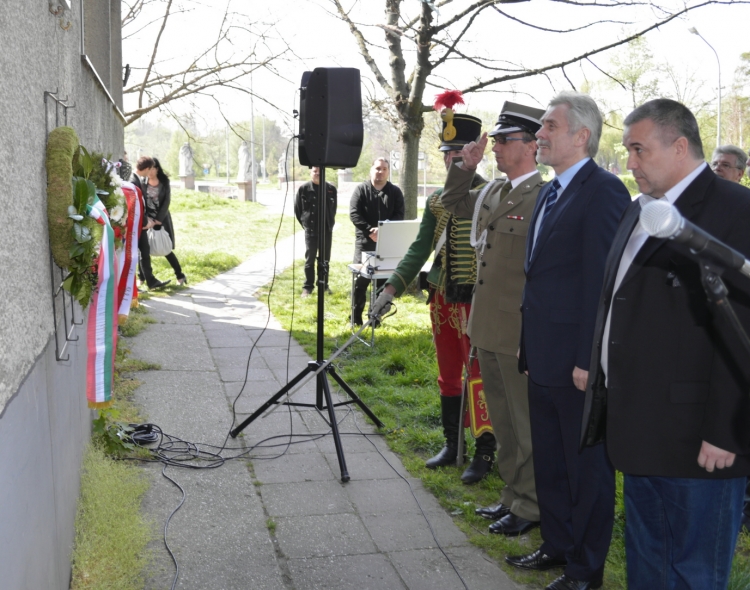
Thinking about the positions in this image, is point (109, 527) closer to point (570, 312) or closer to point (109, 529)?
point (109, 529)

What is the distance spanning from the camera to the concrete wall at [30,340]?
211cm

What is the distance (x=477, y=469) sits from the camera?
4738 mm

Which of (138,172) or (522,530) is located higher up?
(138,172)

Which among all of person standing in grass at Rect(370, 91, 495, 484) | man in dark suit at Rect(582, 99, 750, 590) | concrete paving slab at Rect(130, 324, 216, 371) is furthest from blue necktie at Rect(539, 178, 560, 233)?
concrete paving slab at Rect(130, 324, 216, 371)

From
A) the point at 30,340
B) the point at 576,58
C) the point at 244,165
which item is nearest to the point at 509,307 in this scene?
the point at 30,340

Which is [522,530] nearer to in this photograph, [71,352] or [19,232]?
[71,352]

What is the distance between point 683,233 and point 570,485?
8.25 ft

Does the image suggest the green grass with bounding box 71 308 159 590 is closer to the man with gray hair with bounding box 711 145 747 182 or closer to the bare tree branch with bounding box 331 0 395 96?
the man with gray hair with bounding box 711 145 747 182

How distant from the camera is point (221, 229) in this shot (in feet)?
69.3

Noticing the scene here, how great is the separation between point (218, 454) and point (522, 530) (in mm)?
2033

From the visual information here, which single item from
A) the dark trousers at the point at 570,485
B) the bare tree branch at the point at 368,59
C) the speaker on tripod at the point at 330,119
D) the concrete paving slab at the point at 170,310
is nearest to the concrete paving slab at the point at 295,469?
the speaker on tripod at the point at 330,119

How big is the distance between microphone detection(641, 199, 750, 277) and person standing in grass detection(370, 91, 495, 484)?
334 centimetres

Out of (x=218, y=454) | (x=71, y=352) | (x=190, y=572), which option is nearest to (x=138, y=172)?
(x=218, y=454)

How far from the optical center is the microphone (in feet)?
3.68
